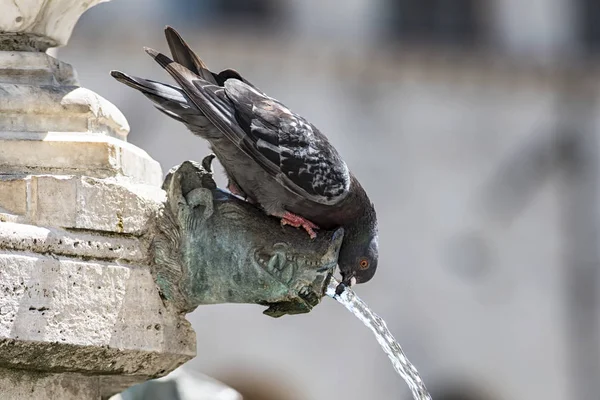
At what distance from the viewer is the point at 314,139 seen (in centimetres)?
373

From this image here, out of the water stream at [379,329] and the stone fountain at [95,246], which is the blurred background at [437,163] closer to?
the water stream at [379,329]

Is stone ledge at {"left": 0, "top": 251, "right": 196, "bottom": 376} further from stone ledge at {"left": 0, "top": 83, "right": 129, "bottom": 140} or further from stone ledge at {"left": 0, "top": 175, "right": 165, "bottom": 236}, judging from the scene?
stone ledge at {"left": 0, "top": 83, "right": 129, "bottom": 140}

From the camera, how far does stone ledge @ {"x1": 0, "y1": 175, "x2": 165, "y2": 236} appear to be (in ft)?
10.2

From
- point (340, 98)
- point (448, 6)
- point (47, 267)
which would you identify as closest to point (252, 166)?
point (47, 267)

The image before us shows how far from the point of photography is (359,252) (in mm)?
3863

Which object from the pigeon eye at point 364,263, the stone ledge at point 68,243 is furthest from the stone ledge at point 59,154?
the pigeon eye at point 364,263

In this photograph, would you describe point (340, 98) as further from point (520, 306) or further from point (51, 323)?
point (51, 323)

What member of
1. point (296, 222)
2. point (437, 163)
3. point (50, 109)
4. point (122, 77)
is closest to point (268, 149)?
point (296, 222)

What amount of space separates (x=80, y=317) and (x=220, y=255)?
0.35m

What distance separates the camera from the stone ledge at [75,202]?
3096 millimetres

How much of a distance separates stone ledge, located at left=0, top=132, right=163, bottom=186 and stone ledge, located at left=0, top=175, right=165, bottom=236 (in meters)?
0.03

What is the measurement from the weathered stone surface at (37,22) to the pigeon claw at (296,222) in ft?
2.02

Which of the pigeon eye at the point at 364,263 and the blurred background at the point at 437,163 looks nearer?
the pigeon eye at the point at 364,263

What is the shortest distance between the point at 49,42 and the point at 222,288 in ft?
2.16
